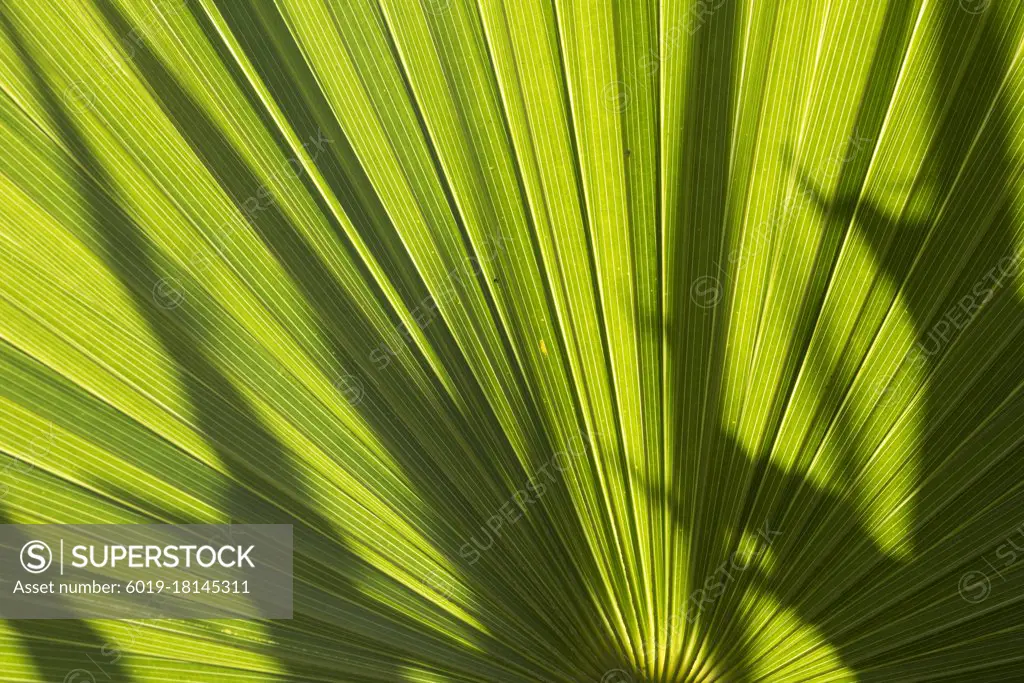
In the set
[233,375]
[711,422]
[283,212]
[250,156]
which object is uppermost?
[250,156]

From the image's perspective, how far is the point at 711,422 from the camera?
9.85ft

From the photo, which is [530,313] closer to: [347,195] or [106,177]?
[347,195]

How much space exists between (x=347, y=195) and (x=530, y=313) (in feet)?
2.78

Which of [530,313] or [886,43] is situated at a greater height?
[886,43]

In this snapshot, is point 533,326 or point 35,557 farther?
point 533,326

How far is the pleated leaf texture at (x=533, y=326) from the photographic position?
274 cm

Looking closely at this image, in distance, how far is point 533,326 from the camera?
9.65 feet

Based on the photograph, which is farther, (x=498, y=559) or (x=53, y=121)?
(x=498, y=559)

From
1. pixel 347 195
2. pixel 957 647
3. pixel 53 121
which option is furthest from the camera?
pixel 957 647

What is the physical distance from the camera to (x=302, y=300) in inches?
112

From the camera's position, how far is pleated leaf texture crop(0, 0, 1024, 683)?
8.99ft

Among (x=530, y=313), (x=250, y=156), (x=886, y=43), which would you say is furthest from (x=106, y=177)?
(x=886, y=43)

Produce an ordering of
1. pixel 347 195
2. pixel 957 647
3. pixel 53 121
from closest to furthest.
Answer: pixel 53 121
pixel 347 195
pixel 957 647

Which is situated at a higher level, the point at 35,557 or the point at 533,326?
the point at 533,326
